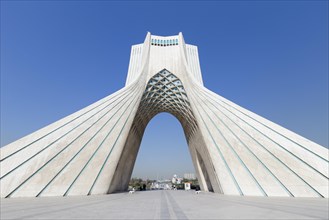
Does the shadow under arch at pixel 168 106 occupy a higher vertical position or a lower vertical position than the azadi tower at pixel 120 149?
higher

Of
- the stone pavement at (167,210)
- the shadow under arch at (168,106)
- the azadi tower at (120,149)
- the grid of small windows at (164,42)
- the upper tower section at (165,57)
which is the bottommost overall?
the stone pavement at (167,210)

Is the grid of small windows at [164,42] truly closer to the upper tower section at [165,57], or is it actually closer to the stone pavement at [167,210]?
the upper tower section at [165,57]

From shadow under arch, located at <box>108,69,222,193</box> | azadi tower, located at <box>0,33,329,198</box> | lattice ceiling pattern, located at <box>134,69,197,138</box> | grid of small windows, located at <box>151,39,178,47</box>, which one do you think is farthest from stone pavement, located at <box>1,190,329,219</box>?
grid of small windows, located at <box>151,39,178,47</box>

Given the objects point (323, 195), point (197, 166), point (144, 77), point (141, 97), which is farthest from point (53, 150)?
point (197, 166)

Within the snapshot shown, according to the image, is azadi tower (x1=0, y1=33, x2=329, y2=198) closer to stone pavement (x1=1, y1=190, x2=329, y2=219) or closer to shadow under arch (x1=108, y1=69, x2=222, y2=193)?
stone pavement (x1=1, y1=190, x2=329, y2=219)

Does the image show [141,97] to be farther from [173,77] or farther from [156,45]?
[156,45]

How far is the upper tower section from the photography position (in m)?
22.2

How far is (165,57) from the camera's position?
2344 centimetres

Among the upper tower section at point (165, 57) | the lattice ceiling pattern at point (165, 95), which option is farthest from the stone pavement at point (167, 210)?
the upper tower section at point (165, 57)

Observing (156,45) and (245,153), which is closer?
(245,153)

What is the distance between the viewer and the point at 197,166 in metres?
24.9

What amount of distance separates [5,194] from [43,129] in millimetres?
4619

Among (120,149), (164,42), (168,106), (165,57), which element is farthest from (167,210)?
(164,42)

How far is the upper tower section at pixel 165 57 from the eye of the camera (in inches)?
876
